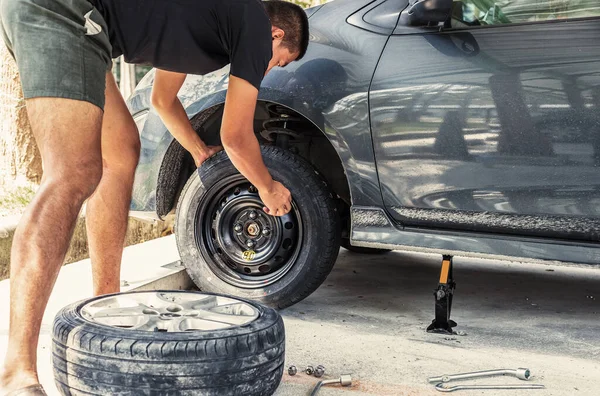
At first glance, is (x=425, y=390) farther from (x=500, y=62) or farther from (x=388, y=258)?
(x=388, y=258)

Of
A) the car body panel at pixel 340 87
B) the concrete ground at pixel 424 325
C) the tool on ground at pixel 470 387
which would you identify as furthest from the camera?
the car body panel at pixel 340 87

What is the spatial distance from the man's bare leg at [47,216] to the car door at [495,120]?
1.38 metres

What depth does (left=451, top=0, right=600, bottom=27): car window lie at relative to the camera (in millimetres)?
2953

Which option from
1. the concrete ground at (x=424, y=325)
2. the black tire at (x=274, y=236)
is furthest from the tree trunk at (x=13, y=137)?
the black tire at (x=274, y=236)

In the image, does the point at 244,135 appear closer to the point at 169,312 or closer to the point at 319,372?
the point at 169,312

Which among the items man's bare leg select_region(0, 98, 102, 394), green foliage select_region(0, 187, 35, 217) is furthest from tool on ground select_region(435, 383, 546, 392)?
green foliage select_region(0, 187, 35, 217)

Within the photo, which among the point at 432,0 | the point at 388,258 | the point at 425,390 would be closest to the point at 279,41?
the point at 432,0

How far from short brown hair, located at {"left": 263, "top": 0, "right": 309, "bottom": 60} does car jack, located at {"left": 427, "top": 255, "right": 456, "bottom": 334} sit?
3.74 feet

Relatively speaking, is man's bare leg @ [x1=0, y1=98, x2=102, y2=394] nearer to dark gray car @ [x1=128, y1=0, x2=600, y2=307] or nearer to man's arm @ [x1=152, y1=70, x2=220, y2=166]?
man's arm @ [x1=152, y1=70, x2=220, y2=166]

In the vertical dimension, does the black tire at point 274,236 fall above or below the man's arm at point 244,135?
below

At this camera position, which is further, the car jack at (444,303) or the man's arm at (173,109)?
the car jack at (444,303)

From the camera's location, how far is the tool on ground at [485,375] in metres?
2.56

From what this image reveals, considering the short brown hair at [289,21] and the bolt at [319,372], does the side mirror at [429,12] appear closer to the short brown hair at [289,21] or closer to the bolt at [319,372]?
the short brown hair at [289,21]

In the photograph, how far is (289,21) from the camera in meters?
2.92
